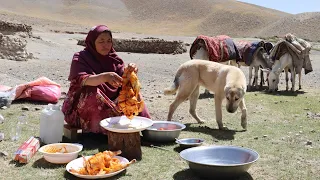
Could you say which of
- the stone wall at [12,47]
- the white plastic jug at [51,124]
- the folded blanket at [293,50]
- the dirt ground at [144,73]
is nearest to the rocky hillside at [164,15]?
the dirt ground at [144,73]

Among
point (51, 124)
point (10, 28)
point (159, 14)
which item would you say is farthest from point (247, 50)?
point (159, 14)

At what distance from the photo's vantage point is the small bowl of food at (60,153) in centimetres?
412

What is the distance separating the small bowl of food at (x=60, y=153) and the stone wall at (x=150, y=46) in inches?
667

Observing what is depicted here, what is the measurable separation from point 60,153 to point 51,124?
0.77 meters

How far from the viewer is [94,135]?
5.32 metres

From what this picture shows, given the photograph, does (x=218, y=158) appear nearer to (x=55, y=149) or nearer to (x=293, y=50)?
(x=55, y=149)

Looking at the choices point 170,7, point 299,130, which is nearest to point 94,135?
point 299,130

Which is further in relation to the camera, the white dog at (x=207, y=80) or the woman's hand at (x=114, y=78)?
the white dog at (x=207, y=80)

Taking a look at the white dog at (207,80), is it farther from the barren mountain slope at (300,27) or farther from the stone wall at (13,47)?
the barren mountain slope at (300,27)

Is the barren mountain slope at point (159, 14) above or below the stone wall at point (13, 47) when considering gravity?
above

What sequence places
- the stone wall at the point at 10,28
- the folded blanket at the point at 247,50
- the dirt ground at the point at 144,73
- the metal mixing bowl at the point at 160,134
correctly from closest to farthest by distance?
the metal mixing bowl at the point at 160,134, the dirt ground at the point at 144,73, the folded blanket at the point at 247,50, the stone wall at the point at 10,28

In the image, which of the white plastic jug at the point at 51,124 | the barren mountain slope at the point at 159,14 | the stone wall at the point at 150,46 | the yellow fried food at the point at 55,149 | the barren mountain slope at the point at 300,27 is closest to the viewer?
the yellow fried food at the point at 55,149

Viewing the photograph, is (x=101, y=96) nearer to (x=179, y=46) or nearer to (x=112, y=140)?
(x=112, y=140)

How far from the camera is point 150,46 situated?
70.6ft
